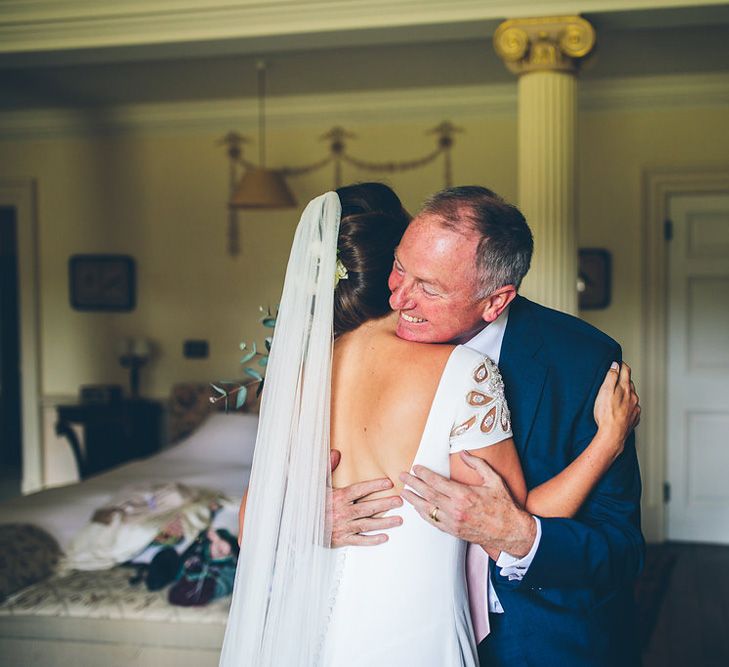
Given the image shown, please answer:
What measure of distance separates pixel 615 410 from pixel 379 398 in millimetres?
463

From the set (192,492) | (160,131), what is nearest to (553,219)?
(192,492)

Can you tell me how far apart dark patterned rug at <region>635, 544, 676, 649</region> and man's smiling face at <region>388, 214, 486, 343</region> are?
3.06 meters

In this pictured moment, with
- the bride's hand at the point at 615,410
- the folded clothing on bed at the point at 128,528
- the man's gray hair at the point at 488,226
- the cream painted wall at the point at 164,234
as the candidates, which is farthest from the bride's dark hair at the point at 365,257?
the cream painted wall at the point at 164,234

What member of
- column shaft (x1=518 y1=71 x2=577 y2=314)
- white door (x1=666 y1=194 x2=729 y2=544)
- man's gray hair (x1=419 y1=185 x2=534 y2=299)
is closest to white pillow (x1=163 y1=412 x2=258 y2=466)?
column shaft (x1=518 y1=71 x2=577 y2=314)

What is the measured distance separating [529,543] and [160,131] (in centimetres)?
559

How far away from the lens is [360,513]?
61.1 inches

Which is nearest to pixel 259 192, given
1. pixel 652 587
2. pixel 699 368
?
pixel 699 368

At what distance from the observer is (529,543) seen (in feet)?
4.91

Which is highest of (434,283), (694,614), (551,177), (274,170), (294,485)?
(274,170)

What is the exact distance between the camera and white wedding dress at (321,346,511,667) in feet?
4.92

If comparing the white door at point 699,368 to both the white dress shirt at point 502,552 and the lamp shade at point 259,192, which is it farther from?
the white dress shirt at point 502,552

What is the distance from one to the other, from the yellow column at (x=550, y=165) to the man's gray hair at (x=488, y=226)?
2.13 meters

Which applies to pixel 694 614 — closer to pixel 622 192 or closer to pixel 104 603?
pixel 622 192

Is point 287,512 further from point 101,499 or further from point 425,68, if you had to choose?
point 425,68
